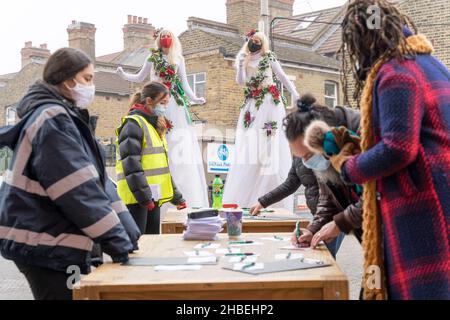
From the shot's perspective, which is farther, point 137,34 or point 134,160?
point 137,34

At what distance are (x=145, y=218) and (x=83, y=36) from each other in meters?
30.8

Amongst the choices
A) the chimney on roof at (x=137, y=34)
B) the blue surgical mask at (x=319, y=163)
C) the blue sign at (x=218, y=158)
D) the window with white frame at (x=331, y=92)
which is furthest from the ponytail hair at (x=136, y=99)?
the chimney on roof at (x=137, y=34)

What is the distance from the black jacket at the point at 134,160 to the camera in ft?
20.9

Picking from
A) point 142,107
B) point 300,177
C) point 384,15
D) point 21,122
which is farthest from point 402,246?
point 142,107

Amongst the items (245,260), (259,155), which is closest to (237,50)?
(259,155)

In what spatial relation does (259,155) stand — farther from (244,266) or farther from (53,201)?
(53,201)

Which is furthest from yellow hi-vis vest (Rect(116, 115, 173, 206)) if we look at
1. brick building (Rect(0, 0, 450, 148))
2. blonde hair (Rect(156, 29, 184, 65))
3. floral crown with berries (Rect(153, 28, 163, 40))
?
brick building (Rect(0, 0, 450, 148))

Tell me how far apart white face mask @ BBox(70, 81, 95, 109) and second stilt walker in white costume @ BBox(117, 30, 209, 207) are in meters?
5.73

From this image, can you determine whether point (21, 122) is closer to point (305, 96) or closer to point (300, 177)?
point (305, 96)

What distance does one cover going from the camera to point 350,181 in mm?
3178

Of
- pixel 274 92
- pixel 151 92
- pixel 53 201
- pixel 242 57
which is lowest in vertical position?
pixel 53 201

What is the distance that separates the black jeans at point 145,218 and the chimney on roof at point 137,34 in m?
35.3

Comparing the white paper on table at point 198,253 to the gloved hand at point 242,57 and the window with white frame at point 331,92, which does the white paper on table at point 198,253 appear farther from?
the window with white frame at point 331,92

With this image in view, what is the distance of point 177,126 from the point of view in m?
9.68
